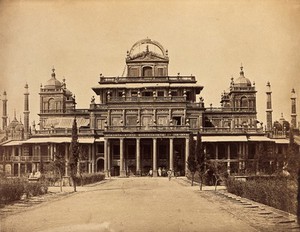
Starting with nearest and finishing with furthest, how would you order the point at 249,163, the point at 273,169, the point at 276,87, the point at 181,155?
the point at 276,87
the point at 273,169
the point at 249,163
the point at 181,155

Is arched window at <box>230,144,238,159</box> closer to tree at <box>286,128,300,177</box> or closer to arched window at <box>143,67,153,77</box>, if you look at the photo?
arched window at <box>143,67,153,77</box>

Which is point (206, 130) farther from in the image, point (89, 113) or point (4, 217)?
point (4, 217)

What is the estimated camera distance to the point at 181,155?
6253 centimetres

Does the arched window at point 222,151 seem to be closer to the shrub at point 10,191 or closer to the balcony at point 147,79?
the balcony at point 147,79

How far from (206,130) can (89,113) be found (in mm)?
15030

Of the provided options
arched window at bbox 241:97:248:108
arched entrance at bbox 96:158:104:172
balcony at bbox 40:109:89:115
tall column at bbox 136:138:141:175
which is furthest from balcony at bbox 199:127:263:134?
balcony at bbox 40:109:89:115

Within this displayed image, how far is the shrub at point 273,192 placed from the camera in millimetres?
19562

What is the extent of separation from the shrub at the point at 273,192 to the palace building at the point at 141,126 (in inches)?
1115

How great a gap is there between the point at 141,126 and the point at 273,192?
129 ft

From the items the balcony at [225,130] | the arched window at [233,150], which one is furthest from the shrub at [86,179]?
the balcony at [225,130]

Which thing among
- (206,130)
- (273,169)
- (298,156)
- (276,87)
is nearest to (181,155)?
(206,130)

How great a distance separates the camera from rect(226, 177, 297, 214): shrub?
64.2ft

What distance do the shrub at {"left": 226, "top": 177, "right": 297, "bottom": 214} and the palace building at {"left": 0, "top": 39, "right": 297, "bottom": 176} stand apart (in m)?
28.3

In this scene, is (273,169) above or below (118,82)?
below
